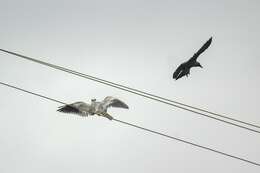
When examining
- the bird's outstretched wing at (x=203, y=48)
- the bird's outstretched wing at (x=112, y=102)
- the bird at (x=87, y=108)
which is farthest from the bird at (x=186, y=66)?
the bird at (x=87, y=108)

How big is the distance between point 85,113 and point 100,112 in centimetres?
17

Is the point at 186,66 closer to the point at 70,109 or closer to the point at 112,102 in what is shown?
the point at 112,102

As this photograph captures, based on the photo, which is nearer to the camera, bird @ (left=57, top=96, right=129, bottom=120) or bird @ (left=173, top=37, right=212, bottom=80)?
bird @ (left=57, top=96, right=129, bottom=120)

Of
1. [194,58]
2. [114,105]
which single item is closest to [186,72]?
[194,58]

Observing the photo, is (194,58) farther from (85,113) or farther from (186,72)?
(85,113)

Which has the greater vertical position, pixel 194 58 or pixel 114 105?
pixel 194 58

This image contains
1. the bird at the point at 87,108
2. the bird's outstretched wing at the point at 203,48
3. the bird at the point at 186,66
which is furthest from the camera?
the bird at the point at 186,66

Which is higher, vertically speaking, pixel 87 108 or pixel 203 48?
pixel 203 48

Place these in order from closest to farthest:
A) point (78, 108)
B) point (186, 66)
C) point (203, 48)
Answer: point (78, 108), point (203, 48), point (186, 66)

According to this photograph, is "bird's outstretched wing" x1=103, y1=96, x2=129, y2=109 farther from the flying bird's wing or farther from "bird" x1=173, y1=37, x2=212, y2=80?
"bird" x1=173, y1=37, x2=212, y2=80

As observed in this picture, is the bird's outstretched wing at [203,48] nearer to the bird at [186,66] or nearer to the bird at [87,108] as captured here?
the bird at [186,66]

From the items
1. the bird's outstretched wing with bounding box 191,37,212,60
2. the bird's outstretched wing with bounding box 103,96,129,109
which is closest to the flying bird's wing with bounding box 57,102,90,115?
the bird's outstretched wing with bounding box 103,96,129,109

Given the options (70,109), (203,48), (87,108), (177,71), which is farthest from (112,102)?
(203,48)

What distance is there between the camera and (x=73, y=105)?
472cm
